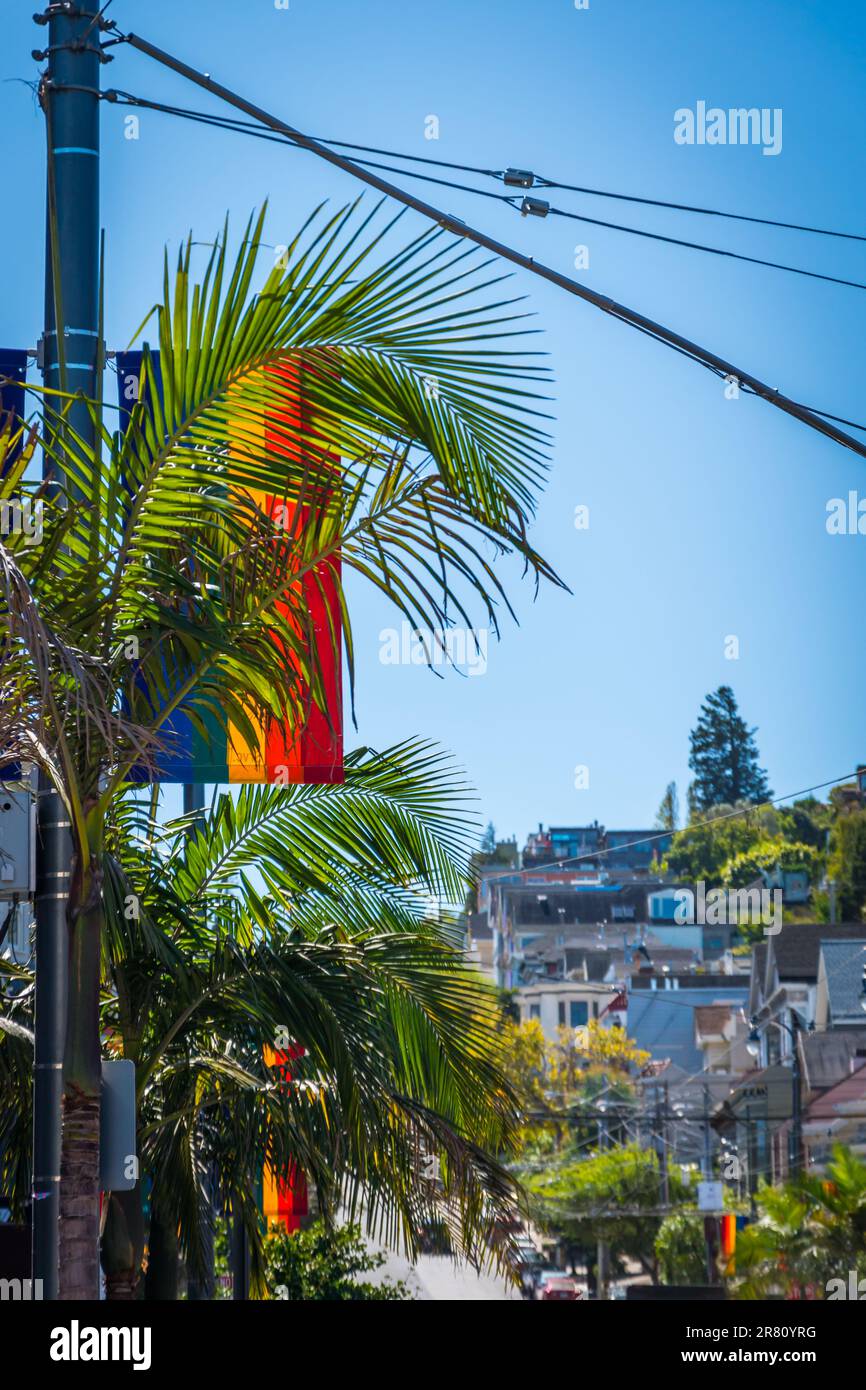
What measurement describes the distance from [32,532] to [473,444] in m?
1.45

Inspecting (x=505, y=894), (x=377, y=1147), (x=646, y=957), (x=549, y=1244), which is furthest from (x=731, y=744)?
(x=377, y=1147)

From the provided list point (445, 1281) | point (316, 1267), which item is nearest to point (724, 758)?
point (445, 1281)

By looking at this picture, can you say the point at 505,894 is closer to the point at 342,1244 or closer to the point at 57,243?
the point at 342,1244

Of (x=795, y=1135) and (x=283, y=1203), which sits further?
(x=795, y=1135)

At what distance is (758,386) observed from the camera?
608cm

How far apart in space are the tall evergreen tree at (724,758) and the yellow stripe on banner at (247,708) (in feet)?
531

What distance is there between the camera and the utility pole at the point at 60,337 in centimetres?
474

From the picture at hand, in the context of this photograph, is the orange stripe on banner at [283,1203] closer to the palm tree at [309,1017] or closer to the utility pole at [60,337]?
the palm tree at [309,1017]


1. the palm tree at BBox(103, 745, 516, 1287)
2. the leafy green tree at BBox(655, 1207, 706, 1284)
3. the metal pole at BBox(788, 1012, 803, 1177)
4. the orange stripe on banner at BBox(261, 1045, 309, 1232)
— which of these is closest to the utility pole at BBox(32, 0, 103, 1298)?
the palm tree at BBox(103, 745, 516, 1287)

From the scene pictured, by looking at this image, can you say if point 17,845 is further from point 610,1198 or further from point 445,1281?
point 445,1281

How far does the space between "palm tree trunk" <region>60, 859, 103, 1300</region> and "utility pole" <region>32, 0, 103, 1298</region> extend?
0.07 m

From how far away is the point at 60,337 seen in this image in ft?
15.9

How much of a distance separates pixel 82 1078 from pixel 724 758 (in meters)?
165

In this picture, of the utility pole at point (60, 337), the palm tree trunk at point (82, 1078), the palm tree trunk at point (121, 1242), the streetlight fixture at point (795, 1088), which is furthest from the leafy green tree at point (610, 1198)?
the utility pole at point (60, 337)
